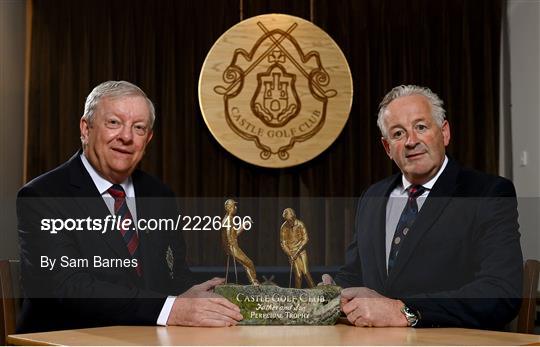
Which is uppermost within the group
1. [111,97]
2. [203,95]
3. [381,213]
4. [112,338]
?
[203,95]

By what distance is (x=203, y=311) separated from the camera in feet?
6.88

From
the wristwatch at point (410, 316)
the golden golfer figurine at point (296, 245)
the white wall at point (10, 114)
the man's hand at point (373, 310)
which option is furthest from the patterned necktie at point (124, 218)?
the white wall at point (10, 114)

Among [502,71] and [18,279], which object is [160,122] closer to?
[502,71]

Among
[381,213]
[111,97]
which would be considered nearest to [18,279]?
[111,97]

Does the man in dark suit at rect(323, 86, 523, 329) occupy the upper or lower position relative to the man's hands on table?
upper

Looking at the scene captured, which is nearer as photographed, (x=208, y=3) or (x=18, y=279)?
(x=18, y=279)

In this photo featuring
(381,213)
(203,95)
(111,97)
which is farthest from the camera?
(203,95)

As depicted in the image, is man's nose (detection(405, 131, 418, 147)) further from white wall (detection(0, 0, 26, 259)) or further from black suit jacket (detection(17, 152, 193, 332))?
white wall (detection(0, 0, 26, 259))

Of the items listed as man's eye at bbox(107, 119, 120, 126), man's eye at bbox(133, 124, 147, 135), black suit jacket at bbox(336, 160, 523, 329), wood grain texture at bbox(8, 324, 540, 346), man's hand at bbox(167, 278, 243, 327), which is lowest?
wood grain texture at bbox(8, 324, 540, 346)

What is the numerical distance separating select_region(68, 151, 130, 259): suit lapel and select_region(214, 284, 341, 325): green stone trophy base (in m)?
0.37

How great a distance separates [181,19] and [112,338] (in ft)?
13.5

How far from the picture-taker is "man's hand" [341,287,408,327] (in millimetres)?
2115

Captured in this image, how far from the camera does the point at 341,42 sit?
5.78 m

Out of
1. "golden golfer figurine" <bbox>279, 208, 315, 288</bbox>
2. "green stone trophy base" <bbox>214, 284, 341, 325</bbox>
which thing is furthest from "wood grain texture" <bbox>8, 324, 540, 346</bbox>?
"golden golfer figurine" <bbox>279, 208, 315, 288</bbox>
